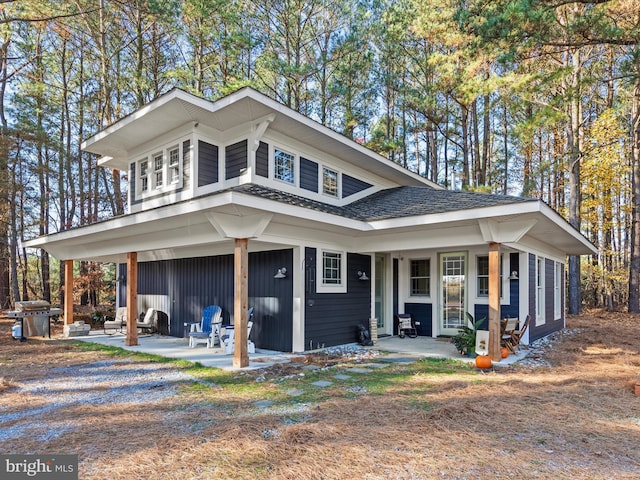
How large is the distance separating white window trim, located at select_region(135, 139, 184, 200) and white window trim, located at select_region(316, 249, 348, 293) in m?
3.10

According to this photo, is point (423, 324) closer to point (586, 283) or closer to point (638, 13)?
point (638, 13)

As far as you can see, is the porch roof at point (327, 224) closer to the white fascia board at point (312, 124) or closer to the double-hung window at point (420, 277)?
the white fascia board at point (312, 124)

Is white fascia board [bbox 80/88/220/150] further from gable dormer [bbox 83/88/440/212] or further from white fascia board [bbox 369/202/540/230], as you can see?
white fascia board [bbox 369/202/540/230]

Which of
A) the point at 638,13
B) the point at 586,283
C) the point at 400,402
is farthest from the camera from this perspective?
the point at 586,283

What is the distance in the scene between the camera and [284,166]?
804 cm

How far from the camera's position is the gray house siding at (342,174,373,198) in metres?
9.48

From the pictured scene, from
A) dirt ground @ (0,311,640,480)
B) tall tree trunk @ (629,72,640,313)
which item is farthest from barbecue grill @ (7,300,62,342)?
tall tree trunk @ (629,72,640,313)

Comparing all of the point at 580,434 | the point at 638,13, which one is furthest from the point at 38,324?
the point at 638,13

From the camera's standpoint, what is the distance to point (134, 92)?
52.4 ft

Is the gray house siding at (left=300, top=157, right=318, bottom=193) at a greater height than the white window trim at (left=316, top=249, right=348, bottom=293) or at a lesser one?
greater

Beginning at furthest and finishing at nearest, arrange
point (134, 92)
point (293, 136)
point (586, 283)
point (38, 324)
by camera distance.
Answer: point (586, 283) < point (134, 92) < point (38, 324) < point (293, 136)

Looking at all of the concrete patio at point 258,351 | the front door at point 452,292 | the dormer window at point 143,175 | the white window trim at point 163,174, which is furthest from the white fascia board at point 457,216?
the dormer window at point 143,175

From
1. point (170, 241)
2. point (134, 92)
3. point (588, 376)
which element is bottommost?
point (588, 376)

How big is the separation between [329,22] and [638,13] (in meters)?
11.3
